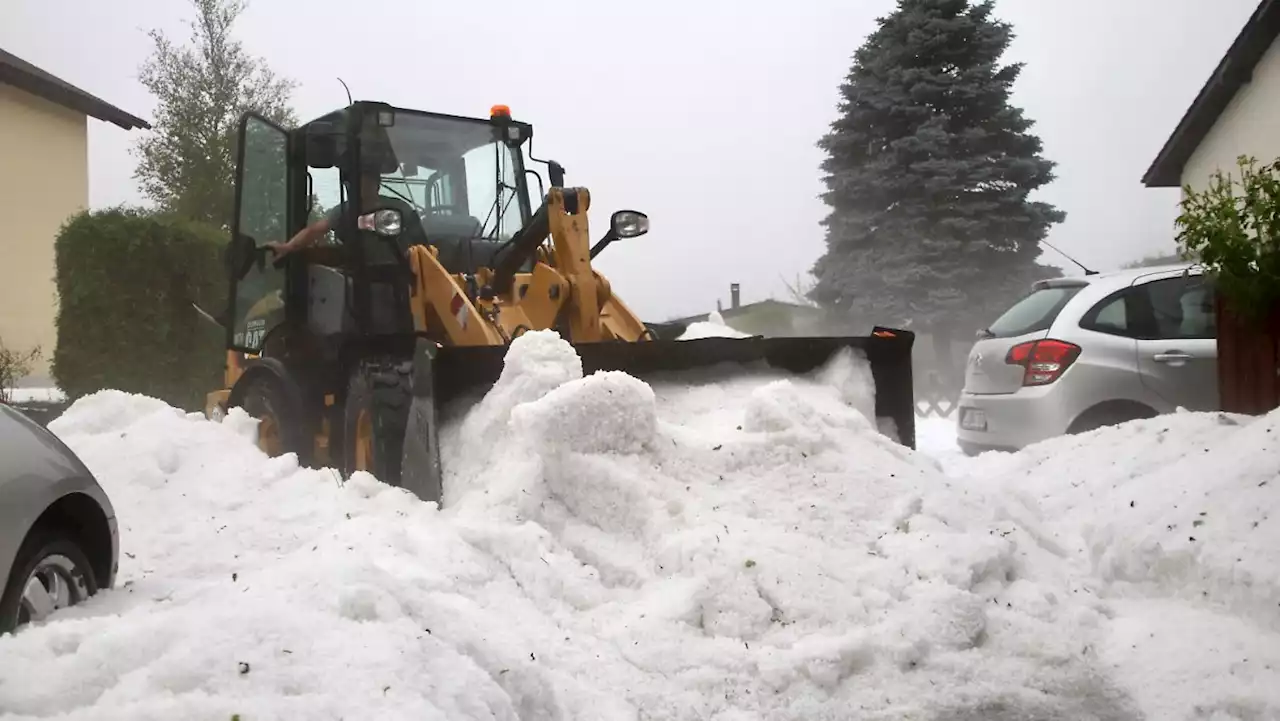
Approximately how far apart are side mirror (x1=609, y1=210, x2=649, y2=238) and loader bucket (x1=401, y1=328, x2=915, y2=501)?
1247 millimetres

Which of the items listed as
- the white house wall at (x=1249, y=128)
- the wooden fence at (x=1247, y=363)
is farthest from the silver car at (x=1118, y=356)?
the white house wall at (x=1249, y=128)

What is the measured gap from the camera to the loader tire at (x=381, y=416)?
5266 mm

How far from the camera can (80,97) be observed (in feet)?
53.4

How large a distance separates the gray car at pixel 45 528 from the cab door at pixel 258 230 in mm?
3993

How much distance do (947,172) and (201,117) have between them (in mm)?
13960

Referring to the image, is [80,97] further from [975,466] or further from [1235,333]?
[1235,333]

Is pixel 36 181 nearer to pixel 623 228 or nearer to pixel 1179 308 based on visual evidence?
pixel 623 228

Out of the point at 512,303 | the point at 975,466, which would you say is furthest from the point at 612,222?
the point at 975,466

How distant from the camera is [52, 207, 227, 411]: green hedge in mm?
11648

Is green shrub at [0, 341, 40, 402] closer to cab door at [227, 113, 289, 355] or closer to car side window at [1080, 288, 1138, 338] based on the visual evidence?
cab door at [227, 113, 289, 355]

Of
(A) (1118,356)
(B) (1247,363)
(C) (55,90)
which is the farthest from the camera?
(C) (55,90)

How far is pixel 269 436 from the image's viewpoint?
260 inches

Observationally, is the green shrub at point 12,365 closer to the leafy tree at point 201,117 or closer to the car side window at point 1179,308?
the leafy tree at point 201,117

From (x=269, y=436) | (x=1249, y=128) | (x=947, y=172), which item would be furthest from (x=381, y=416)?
(x=947, y=172)
